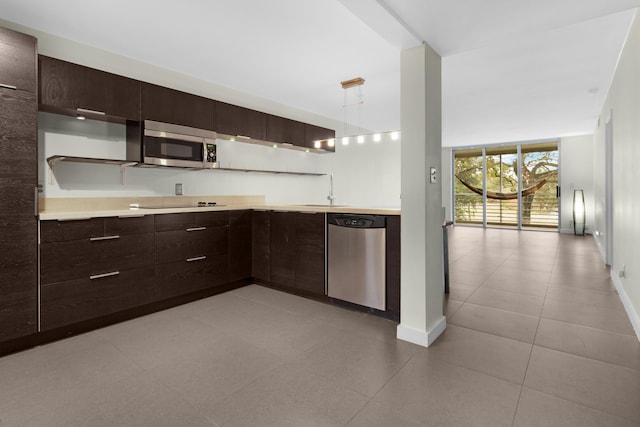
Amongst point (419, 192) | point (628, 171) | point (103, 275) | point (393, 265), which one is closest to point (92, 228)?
point (103, 275)

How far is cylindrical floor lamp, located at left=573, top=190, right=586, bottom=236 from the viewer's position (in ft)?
26.4

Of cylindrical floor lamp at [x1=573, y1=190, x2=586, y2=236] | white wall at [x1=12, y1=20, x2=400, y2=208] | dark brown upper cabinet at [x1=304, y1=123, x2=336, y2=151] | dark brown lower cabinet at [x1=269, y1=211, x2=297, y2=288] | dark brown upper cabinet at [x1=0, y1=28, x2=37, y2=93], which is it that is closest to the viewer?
dark brown upper cabinet at [x1=0, y1=28, x2=37, y2=93]

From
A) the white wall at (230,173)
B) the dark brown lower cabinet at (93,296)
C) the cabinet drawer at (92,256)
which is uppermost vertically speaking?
the white wall at (230,173)

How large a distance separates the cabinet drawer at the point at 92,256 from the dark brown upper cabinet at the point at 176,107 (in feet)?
3.99

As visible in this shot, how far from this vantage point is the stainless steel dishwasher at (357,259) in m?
2.86

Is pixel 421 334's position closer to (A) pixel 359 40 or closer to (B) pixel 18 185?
(A) pixel 359 40

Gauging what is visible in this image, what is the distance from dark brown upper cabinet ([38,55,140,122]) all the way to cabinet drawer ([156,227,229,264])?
1.17m

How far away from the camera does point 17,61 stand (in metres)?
2.32

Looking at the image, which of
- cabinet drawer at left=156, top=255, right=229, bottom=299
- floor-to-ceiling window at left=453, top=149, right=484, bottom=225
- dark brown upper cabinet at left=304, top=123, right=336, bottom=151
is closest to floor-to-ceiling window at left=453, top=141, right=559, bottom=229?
floor-to-ceiling window at left=453, top=149, right=484, bottom=225

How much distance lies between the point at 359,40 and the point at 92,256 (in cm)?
289

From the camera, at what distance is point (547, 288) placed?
145 inches

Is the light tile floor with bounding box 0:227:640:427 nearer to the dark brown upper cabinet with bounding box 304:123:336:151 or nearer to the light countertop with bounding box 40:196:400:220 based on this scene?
the light countertop with bounding box 40:196:400:220

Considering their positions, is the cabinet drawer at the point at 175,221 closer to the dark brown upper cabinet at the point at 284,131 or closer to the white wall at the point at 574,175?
the dark brown upper cabinet at the point at 284,131

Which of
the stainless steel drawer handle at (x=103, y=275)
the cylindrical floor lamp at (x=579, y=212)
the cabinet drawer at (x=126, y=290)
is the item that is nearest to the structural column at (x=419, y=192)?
the cabinet drawer at (x=126, y=290)
